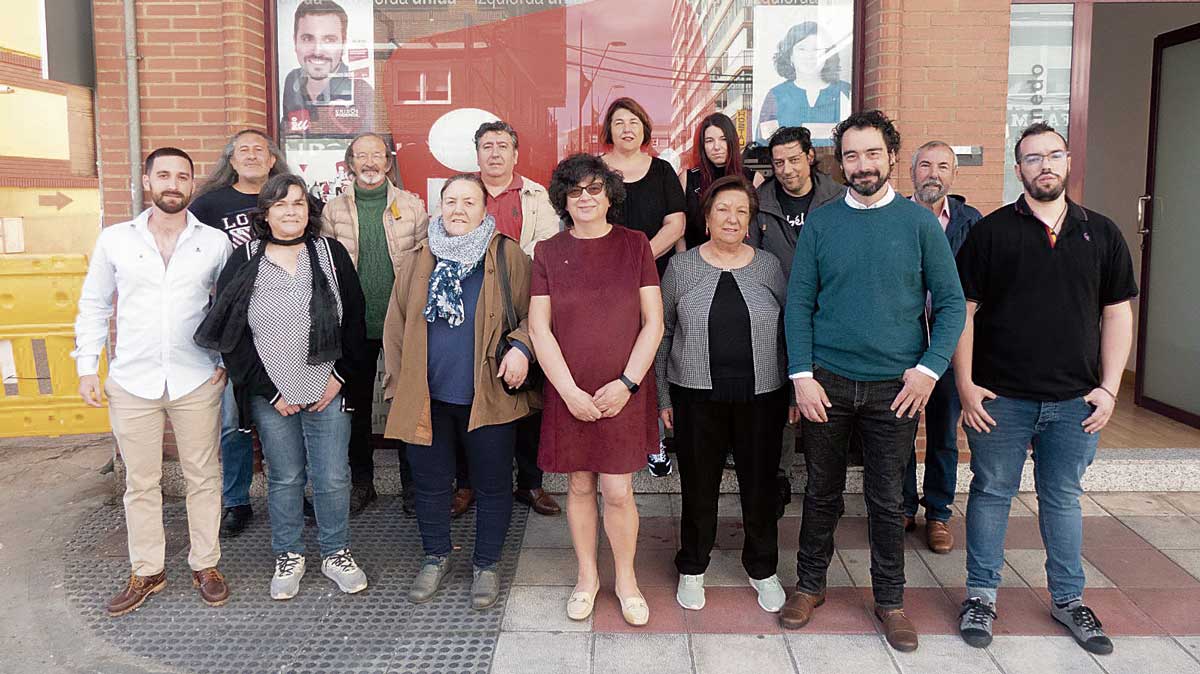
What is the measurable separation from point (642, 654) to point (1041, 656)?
5.16 ft

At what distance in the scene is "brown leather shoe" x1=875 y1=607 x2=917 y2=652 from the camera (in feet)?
11.4

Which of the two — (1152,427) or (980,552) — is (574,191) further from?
(1152,427)

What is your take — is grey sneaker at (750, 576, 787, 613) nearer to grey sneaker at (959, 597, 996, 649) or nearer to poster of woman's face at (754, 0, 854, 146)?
grey sneaker at (959, 597, 996, 649)

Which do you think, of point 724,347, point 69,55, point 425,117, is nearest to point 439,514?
point 724,347

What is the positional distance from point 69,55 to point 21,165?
14.6 feet

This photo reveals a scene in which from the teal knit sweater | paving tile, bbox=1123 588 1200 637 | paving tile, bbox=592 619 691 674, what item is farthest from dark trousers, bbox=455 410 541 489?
paving tile, bbox=1123 588 1200 637

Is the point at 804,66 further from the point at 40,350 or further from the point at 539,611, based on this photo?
the point at 40,350

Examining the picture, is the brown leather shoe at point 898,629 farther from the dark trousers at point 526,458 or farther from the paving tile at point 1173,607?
the dark trousers at point 526,458

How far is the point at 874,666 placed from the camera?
3354 mm

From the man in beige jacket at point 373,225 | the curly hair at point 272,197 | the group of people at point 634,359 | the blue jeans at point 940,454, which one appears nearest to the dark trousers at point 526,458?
the man in beige jacket at point 373,225

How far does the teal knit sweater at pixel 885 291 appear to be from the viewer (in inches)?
134

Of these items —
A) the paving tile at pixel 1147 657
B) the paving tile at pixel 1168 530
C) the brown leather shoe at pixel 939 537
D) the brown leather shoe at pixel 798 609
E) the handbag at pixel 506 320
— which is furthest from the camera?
the paving tile at pixel 1168 530

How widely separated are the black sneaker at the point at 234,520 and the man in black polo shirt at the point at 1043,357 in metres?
3.68

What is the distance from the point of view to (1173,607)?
382 centimetres
